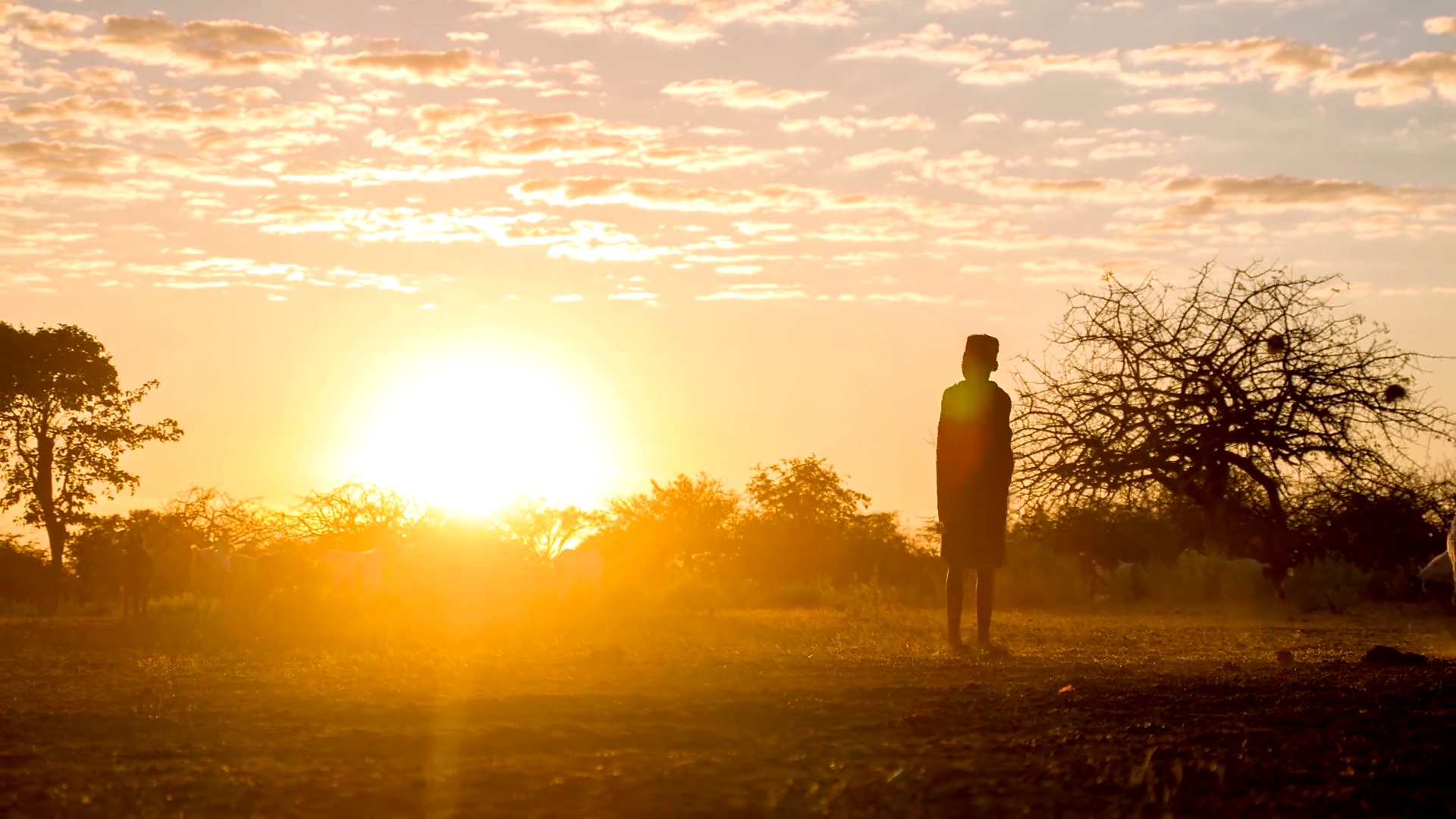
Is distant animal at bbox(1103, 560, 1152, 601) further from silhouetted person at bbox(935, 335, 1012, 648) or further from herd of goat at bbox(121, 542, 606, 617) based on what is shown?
silhouetted person at bbox(935, 335, 1012, 648)

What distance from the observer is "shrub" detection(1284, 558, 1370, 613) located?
17328 mm

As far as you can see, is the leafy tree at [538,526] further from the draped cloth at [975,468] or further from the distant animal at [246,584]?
the draped cloth at [975,468]

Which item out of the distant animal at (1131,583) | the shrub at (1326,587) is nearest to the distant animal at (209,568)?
the distant animal at (1131,583)

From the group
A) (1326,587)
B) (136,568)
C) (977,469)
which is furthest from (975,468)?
(136,568)

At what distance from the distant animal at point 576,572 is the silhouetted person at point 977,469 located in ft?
37.6

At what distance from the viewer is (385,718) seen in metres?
7.11

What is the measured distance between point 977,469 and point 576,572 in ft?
39.0

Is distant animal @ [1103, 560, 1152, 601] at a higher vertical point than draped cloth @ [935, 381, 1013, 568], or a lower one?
lower

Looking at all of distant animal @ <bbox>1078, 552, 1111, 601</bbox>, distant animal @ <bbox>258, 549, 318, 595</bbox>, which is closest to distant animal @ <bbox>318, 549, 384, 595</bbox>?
distant animal @ <bbox>258, 549, 318, 595</bbox>

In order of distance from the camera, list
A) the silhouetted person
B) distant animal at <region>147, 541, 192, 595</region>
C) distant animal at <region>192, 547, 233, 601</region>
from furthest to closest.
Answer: distant animal at <region>192, 547, 233, 601</region>
distant animal at <region>147, 541, 192, 595</region>
the silhouetted person

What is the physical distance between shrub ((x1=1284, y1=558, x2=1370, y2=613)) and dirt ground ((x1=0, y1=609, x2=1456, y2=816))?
21.2 feet

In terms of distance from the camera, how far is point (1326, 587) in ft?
58.2

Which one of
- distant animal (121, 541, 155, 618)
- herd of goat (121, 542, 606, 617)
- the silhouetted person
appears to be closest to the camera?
the silhouetted person

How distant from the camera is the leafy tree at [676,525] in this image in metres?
38.8
